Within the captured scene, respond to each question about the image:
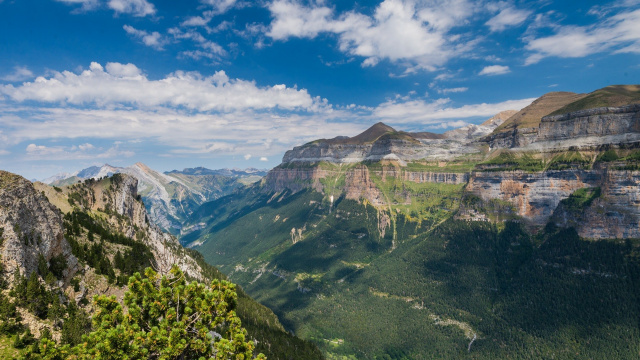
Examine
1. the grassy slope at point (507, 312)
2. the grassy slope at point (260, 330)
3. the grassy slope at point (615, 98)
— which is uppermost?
the grassy slope at point (615, 98)

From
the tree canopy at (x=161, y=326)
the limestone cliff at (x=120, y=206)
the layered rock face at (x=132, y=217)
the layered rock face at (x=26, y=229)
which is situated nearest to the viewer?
the tree canopy at (x=161, y=326)

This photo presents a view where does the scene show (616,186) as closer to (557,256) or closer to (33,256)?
(557,256)

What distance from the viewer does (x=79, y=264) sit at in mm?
42656

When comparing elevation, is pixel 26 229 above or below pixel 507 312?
above

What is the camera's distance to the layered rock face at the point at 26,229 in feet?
100

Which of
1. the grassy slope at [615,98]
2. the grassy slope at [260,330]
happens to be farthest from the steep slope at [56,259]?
the grassy slope at [615,98]

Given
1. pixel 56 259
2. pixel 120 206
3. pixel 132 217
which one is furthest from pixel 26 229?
pixel 132 217

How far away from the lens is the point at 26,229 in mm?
33969

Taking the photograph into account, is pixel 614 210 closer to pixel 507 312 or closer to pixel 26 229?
pixel 507 312

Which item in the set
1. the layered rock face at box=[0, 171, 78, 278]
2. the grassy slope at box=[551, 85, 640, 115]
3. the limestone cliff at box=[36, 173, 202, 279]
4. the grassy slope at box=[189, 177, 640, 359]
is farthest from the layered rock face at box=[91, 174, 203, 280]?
the grassy slope at box=[551, 85, 640, 115]

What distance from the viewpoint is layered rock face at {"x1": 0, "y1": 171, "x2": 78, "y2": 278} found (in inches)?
1201

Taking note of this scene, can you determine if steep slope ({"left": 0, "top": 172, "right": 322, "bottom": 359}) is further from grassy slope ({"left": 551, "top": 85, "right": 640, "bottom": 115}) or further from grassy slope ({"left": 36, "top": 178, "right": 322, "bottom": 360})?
grassy slope ({"left": 551, "top": 85, "right": 640, "bottom": 115})

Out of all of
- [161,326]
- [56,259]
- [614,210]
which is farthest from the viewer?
[614,210]

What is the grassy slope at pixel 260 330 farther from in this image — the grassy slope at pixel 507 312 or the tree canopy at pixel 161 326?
the grassy slope at pixel 507 312
